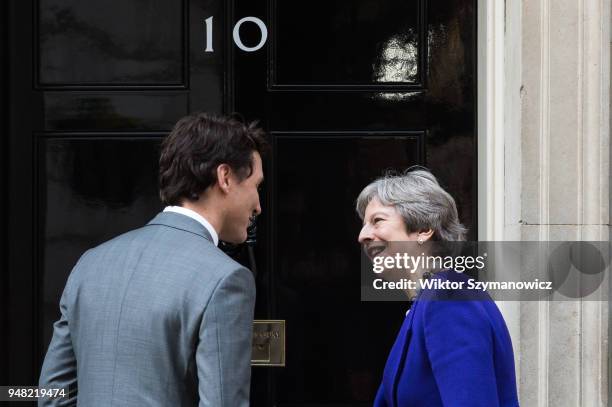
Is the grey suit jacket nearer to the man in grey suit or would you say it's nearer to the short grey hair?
the man in grey suit

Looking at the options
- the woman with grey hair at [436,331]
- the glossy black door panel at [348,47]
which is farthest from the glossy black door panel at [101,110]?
the woman with grey hair at [436,331]

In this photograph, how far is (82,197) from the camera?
171 inches

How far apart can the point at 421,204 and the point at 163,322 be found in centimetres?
103

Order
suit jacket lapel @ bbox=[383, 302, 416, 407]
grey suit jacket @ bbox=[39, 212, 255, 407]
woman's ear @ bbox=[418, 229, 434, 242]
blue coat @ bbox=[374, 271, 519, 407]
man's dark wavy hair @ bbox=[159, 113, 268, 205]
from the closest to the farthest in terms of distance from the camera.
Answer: grey suit jacket @ bbox=[39, 212, 255, 407] < man's dark wavy hair @ bbox=[159, 113, 268, 205] < blue coat @ bbox=[374, 271, 519, 407] < suit jacket lapel @ bbox=[383, 302, 416, 407] < woman's ear @ bbox=[418, 229, 434, 242]

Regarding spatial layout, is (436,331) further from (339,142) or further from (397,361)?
(339,142)

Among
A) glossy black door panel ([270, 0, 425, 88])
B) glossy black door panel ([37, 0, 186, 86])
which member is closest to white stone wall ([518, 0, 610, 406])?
glossy black door panel ([270, 0, 425, 88])

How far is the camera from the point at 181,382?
2.27 meters

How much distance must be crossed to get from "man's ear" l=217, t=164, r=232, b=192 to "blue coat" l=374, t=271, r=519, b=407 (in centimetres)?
70

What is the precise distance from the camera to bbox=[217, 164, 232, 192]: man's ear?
2.41 meters

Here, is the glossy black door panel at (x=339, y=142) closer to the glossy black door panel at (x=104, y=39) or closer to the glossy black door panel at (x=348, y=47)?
the glossy black door panel at (x=348, y=47)

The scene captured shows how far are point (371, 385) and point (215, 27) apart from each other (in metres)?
1.76

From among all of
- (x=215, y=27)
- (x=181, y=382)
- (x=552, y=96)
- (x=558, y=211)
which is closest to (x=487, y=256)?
(x=558, y=211)

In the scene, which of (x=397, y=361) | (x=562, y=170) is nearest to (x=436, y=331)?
(x=397, y=361)

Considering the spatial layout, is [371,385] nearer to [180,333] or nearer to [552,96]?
[552,96]
